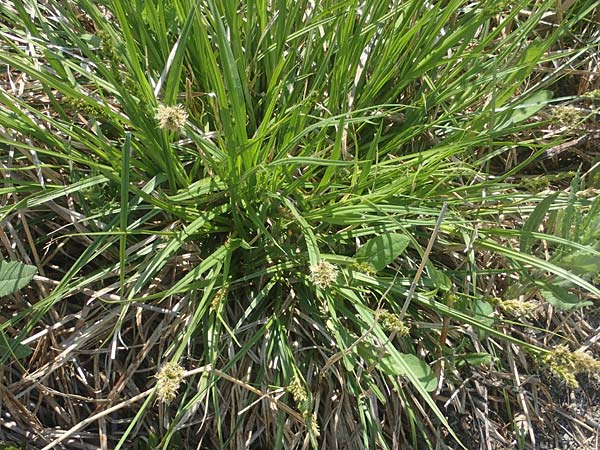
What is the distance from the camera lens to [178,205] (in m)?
1.30

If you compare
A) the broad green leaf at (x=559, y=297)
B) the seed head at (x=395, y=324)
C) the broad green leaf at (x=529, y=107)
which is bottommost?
the broad green leaf at (x=559, y=297)

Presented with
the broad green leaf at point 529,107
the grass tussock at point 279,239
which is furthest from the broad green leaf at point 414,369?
the broad green leaf at point 529,107

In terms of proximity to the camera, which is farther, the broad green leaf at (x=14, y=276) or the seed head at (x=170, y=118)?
the broad green leaf at (x=14, y=276)

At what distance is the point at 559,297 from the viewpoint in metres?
1.26

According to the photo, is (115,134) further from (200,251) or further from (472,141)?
(472,141)

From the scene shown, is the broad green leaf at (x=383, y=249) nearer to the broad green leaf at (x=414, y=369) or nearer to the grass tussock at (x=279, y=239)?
the grass tussock at (x=279, y=239)

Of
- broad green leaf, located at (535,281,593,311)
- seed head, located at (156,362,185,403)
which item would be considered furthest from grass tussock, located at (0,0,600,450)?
seed head, located at (156,362,185,403)

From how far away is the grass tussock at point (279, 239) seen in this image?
1.24m

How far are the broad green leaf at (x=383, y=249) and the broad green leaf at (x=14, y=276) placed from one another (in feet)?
2.25

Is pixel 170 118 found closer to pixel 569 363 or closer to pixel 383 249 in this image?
pixel 383 249

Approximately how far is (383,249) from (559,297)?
1.29ft

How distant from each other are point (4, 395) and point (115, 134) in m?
0.65

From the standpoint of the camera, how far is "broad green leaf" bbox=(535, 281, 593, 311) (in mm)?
1218

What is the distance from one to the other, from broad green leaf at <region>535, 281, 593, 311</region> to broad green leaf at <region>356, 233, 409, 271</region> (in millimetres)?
340
